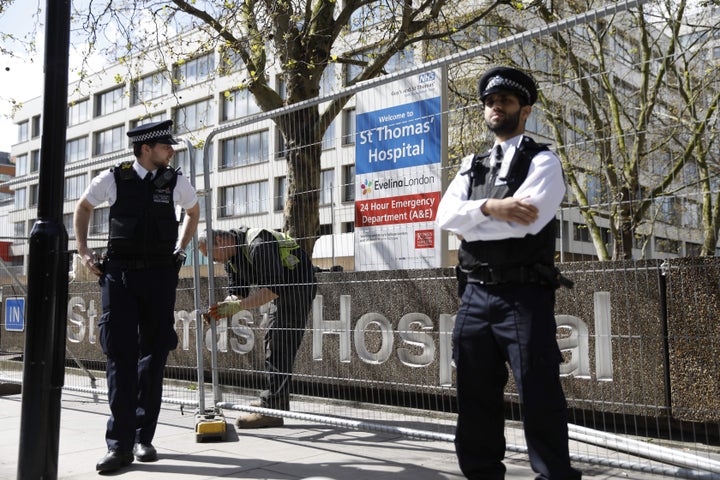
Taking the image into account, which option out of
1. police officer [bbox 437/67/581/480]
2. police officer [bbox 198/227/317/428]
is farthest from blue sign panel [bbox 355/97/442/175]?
police officer [bbox 437/67/581/480]

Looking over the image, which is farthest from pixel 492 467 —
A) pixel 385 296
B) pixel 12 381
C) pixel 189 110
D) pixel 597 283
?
pixel 189 110

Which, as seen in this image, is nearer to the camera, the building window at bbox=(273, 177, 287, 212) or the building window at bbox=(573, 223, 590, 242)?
the building window at bbox=(573, 223, 590, 242)

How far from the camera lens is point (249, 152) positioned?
5840 millimetres

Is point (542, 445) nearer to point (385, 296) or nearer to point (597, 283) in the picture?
point (597, 283)

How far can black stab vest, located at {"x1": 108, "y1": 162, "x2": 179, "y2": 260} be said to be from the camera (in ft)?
15.4

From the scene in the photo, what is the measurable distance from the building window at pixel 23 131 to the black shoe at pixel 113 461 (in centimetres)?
6977

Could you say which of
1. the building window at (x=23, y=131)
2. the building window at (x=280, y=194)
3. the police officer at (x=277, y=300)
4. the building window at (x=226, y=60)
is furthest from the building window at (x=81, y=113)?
the police officer at (x=277, y=300)

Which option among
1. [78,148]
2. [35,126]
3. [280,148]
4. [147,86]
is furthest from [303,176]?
[35,126]

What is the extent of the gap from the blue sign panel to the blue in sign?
4.87 metres

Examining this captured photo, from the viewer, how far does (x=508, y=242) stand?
3.14 m

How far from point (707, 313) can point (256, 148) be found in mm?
3515

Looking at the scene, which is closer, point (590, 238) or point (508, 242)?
point (508, 242)

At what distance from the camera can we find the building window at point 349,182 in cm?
552

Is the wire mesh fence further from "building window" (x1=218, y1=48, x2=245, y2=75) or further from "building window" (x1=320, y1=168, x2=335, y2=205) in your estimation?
"building window" (x1=218, y1=48, x2=245, y2=75)
